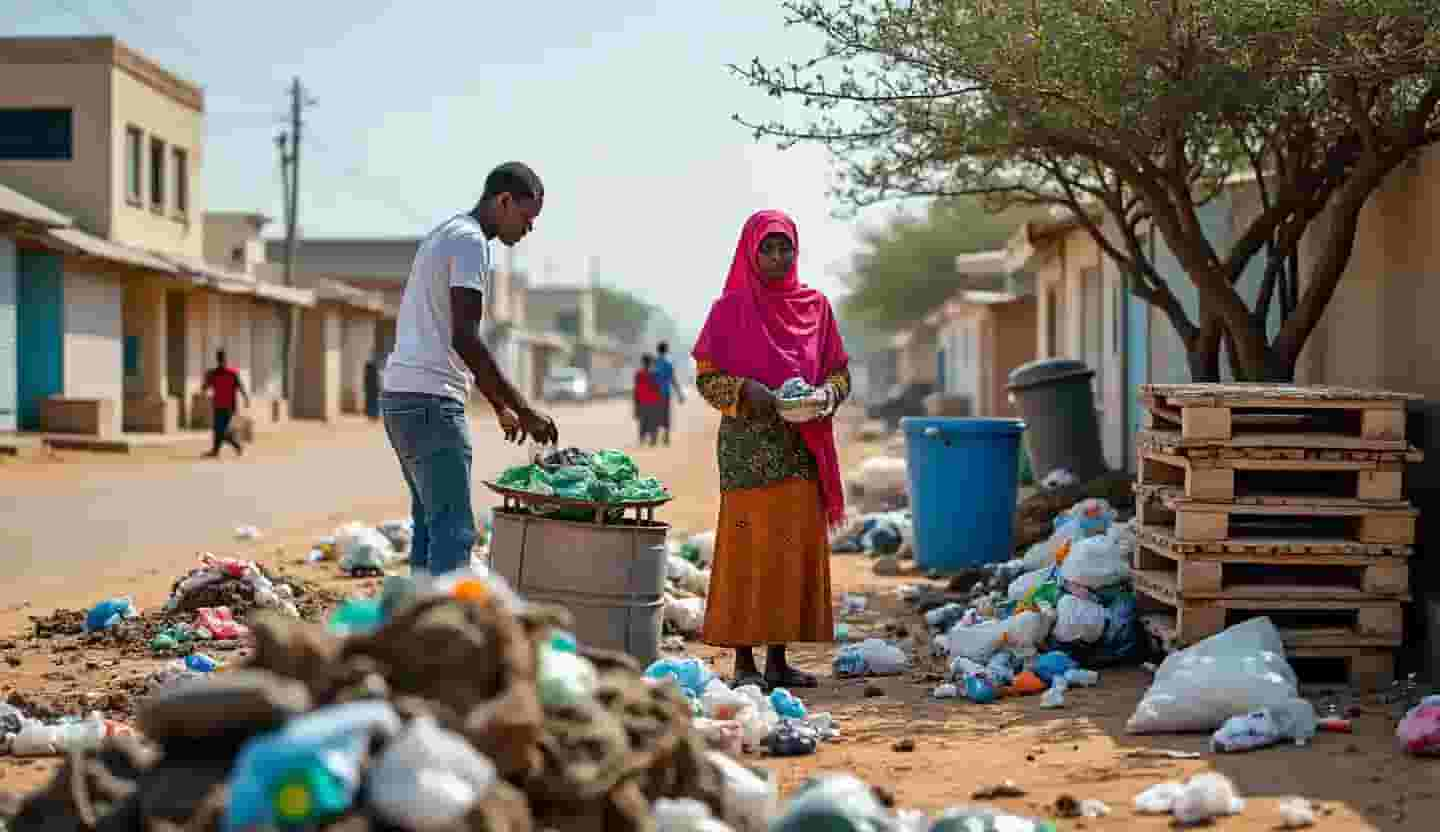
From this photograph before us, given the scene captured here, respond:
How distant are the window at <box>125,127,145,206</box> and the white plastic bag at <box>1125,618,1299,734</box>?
2789cm

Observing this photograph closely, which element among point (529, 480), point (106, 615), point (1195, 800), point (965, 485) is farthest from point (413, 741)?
point (965, 485)

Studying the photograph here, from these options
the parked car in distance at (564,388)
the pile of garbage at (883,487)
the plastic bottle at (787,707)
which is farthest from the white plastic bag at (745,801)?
the parked car in distance at (564,388)

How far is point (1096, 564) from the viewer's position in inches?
327

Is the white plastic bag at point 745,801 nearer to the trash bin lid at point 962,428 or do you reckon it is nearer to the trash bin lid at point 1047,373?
the trash bin lid at point 962,428

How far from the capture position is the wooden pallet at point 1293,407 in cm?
710

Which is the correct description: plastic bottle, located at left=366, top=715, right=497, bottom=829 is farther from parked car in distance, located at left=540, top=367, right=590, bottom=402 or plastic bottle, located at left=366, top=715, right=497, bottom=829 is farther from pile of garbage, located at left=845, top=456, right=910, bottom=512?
parked car in distance, located at left=540, top=367, right=590, bottom=402

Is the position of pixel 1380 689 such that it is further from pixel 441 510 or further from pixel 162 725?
pixel 162 725

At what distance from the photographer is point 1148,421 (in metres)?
8.33

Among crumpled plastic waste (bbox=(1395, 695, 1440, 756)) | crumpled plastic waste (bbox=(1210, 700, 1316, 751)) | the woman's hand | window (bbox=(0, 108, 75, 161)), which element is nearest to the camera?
crumpled plastic waste (bbox=(1395, 695, 1440, 756))

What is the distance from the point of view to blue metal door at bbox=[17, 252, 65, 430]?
2625 cm

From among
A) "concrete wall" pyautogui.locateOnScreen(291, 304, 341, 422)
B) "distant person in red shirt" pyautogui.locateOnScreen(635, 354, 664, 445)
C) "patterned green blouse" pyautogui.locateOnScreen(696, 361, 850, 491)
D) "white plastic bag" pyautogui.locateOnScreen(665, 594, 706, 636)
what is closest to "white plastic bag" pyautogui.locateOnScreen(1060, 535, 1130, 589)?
"patterned green blouse" pyautogui.locateOnScreen(696, 361, 850, 491)

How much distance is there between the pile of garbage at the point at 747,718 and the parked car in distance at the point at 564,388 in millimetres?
69788

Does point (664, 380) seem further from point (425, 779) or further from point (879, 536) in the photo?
point (425, 779)

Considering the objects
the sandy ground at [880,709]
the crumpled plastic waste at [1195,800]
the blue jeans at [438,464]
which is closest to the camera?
the crumpled plastic waste at [1195,800]
